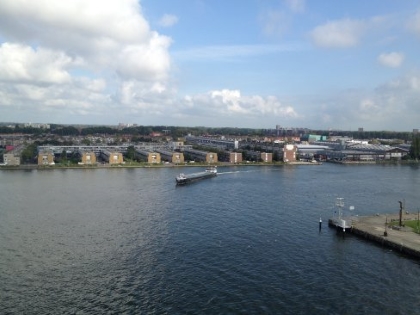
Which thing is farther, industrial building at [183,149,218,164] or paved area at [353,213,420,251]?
industrial building at [183,149,218,164]

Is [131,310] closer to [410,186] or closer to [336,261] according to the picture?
[336,261]

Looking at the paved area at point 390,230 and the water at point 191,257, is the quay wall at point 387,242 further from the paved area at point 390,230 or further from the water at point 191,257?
the water at point 191,257

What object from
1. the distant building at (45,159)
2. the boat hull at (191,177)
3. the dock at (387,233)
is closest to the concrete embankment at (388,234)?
the dock at (387,233)

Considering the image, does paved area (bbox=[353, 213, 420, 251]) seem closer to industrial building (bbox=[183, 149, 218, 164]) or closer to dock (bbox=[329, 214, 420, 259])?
dock (bbox=[329, 214, 420, 259])

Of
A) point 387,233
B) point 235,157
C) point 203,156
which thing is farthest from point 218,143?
point 387,233

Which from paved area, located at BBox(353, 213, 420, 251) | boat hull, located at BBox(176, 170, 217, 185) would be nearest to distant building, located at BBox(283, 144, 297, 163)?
boat hull, located at BBox(176, 170, 217, 185)

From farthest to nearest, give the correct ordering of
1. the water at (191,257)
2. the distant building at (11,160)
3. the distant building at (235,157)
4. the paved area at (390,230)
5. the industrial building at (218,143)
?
the industrial building at (218,143) < the distant building at (235,157) < the distant building at (11,160) < the paved area at (390,230) < the water at (191,257)

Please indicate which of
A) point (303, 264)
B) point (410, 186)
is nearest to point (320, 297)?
point (303, 264)
